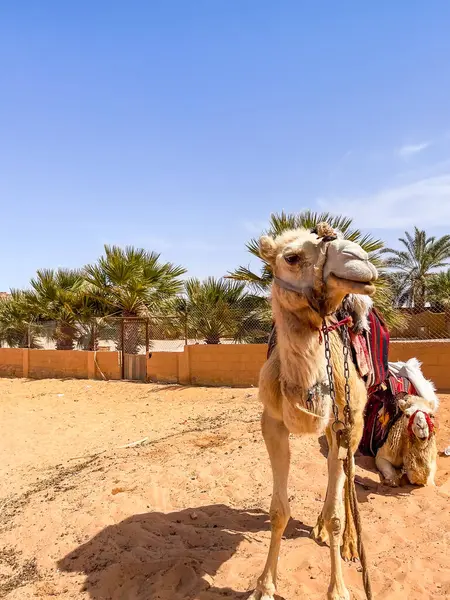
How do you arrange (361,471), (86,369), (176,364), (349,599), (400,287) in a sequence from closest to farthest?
(349,599) → (361,471) → (176,364) → (86,369) → (400,287)

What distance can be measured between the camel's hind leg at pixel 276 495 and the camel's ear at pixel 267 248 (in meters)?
1.20

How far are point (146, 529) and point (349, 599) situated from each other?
2.04 m

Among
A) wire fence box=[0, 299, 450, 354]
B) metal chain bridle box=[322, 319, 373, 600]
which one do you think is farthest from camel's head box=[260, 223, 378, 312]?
wire fence box=[0, 299, 450, 354]

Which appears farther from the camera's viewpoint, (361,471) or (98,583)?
(361,471)

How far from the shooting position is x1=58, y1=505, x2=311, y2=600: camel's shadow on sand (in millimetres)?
3547

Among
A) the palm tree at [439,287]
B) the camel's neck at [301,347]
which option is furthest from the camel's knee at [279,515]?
the palm tree at [439,287]

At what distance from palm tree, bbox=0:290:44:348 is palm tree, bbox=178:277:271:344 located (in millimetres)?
6462

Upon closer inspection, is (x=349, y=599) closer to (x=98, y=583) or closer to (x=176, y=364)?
(x=98, y=583)

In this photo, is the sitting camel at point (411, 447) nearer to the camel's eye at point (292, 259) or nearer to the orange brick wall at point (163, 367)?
the camel's eye at point (292, 259)

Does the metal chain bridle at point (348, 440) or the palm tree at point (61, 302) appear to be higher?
the palm tree at point (61, 302)

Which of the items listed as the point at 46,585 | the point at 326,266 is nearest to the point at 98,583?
the point at 46,585

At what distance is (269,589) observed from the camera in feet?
10.7

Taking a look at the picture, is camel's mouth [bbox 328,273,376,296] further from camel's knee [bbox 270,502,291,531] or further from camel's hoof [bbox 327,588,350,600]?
camel's hoof [bbox 327,588,350,600]

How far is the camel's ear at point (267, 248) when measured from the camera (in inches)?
116
